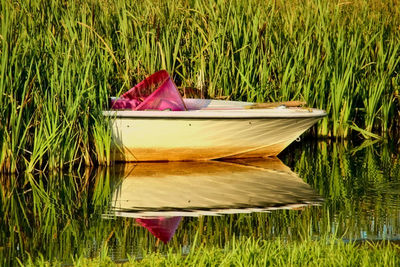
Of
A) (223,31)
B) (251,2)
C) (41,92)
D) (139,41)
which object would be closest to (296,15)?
(251,2)

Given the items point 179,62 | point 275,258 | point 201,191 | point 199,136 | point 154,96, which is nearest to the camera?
point 275,258

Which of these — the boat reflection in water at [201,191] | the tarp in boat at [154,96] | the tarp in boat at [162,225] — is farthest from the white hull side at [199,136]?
the tarp in boat at [162,225]

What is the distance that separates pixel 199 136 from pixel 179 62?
1.40m

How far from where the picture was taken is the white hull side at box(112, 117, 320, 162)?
9852 millimetres

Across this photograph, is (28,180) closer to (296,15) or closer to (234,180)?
(234,180)

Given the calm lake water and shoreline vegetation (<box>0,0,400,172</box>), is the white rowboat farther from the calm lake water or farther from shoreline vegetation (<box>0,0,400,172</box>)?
shoreline vegetation (<box>0,0,400,172</box>)

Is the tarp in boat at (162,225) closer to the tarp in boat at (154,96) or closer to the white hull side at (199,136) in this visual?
the white hull side at (199,136)

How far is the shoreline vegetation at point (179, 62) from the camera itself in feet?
30.0

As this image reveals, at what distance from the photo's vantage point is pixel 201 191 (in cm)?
832

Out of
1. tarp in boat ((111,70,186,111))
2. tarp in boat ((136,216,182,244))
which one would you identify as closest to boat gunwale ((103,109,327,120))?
tarp in boat ((111,70,186,111))

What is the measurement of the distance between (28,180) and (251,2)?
462 cm

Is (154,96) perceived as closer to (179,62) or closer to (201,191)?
(179,62)

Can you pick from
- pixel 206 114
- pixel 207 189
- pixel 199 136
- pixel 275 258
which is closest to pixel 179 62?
pixel 199 136

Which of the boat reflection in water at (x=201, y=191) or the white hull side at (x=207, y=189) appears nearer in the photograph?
the boat reflection in water at (x=201, y=191)
